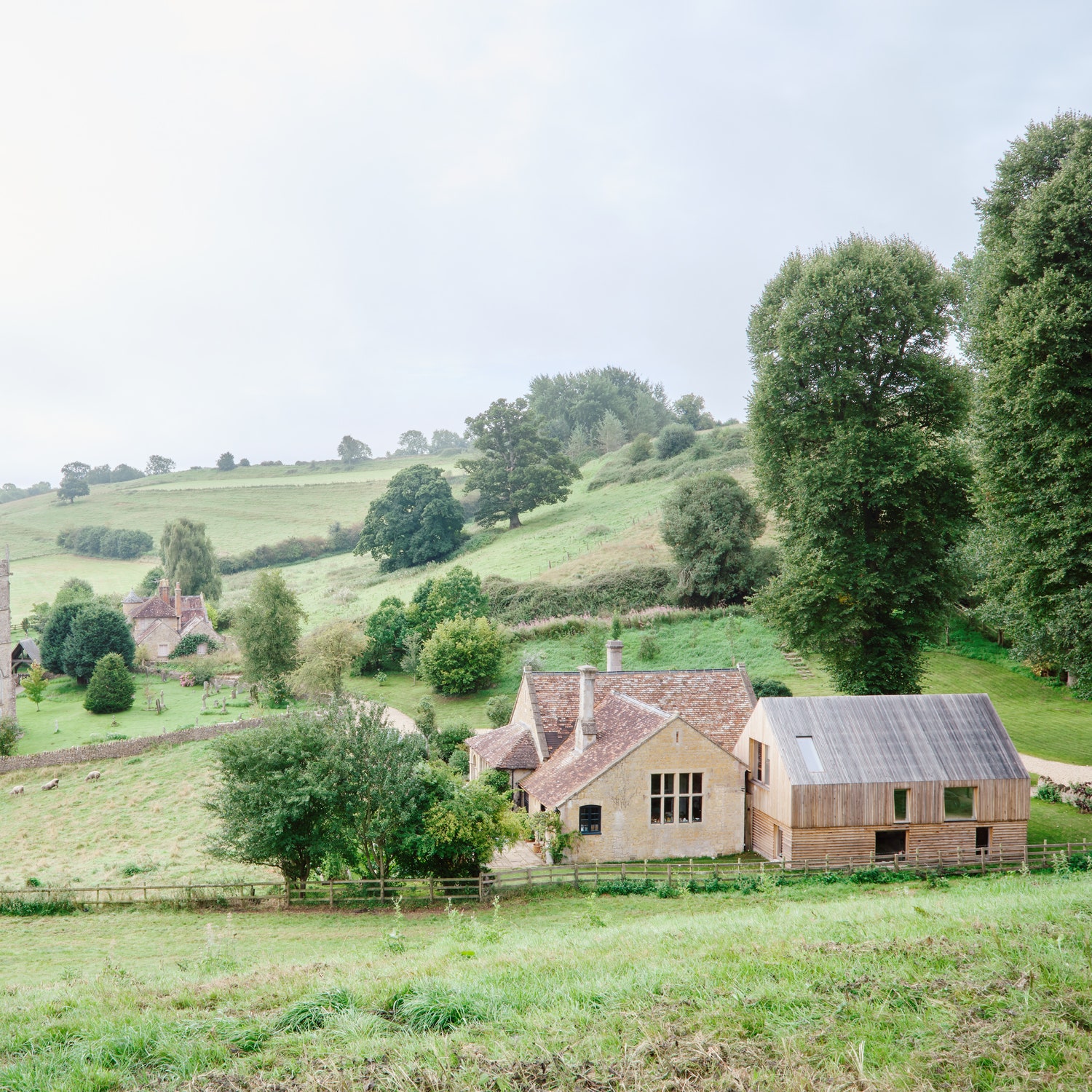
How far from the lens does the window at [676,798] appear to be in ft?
85.2

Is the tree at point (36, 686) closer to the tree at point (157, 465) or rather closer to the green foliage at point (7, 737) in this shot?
the green foliage at point (7, 737)

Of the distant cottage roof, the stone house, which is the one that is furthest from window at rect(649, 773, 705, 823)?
the stone house

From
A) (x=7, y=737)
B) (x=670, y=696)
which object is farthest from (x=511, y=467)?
(x=670, y=696)

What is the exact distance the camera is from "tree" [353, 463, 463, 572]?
247 ft

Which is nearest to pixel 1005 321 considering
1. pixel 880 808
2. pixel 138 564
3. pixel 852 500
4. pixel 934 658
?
pixel 852 500

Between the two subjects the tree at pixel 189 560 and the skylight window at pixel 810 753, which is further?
the tree at pixel 189 560

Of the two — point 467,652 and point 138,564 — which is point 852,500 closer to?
point 467,652

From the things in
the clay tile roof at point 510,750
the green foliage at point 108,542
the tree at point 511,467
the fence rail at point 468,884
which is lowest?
the fence rail at point 468,884

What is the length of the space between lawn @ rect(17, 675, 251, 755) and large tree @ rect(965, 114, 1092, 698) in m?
38.6

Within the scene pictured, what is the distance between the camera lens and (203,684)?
182ft

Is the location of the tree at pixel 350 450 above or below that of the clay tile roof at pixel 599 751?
above

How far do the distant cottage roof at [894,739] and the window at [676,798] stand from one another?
10.3 feet

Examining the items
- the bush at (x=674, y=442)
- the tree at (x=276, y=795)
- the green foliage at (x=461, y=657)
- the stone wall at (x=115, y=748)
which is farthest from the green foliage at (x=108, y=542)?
the tree at (x=276, y=795)

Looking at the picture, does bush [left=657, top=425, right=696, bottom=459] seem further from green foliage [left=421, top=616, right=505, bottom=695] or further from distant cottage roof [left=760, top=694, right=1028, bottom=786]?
distant cottage roof [left=760, top=694, right=1028, bottom=786]
